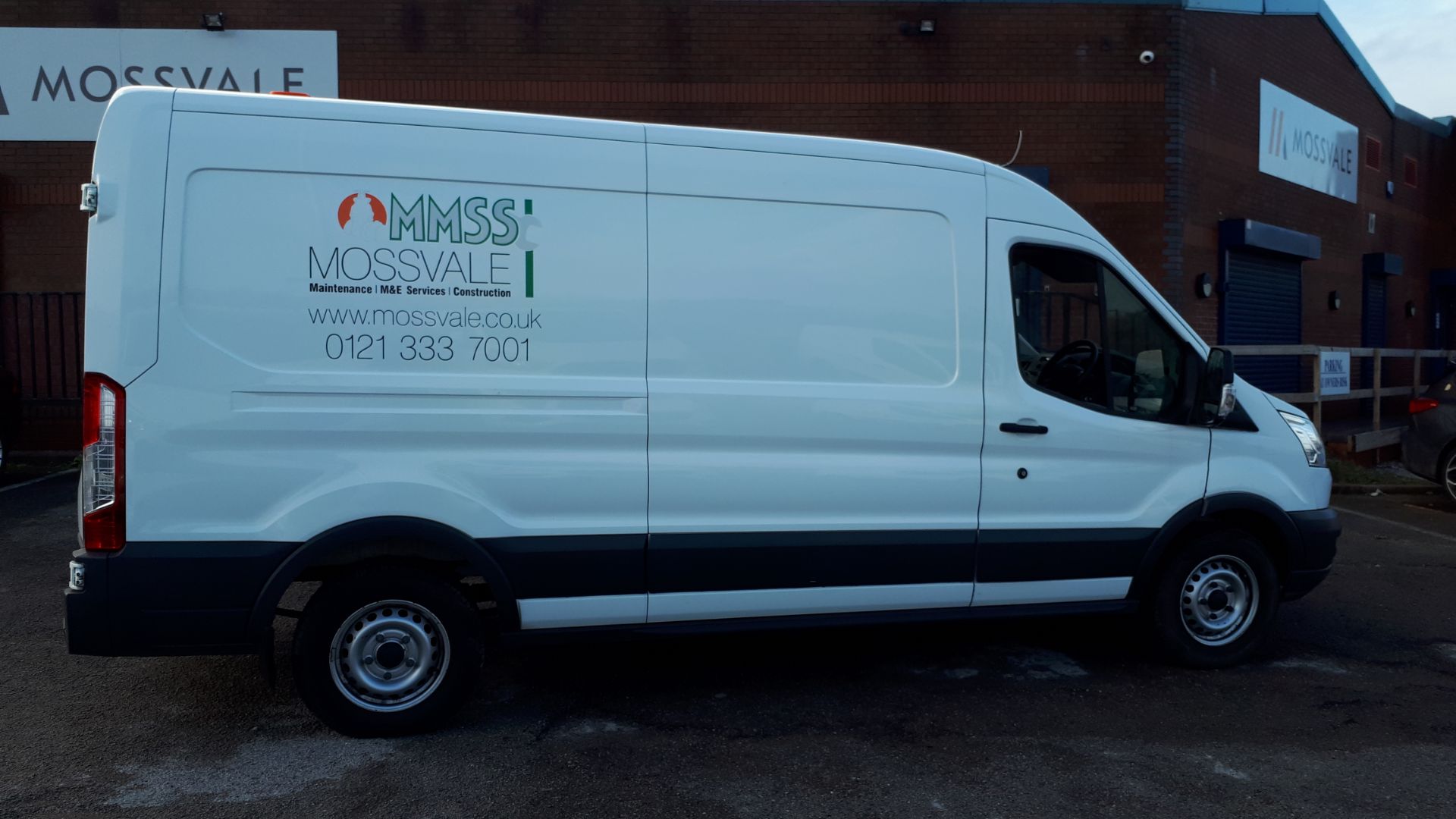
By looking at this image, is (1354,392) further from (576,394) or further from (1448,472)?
(576,394)

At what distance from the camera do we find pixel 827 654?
5.28m

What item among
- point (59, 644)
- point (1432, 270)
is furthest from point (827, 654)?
point (1432, 270)

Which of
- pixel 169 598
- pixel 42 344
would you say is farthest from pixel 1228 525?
pixel 42 344

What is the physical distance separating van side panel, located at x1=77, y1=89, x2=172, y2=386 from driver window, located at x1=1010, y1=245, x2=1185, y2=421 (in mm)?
3364

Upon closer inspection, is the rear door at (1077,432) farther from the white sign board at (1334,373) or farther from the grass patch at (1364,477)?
the white sign board at (1334,373)

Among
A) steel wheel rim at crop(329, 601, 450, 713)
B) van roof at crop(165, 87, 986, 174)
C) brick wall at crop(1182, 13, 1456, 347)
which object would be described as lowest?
steel wheel rim at crop(329, 601, 450, 713)

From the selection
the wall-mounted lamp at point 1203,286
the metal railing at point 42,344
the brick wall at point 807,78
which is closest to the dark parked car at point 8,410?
the metal railing at point 42,344

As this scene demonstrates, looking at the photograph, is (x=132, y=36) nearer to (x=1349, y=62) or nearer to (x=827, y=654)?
(x=827, y=654)

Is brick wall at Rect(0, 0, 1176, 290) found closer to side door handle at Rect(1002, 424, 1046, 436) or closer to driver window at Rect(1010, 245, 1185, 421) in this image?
driver window at Rect(1010, 245, 1185, 421)

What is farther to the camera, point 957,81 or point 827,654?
point 957,81

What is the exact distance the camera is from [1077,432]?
4734mm

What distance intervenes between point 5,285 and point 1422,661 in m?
13.5

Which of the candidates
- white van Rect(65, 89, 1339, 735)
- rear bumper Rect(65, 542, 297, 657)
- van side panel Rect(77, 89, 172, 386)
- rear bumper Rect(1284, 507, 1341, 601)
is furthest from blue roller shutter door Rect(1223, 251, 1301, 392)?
van side panel Rect(77, 89, 172, 386)

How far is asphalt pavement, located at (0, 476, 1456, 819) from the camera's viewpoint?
3629 millimetres
